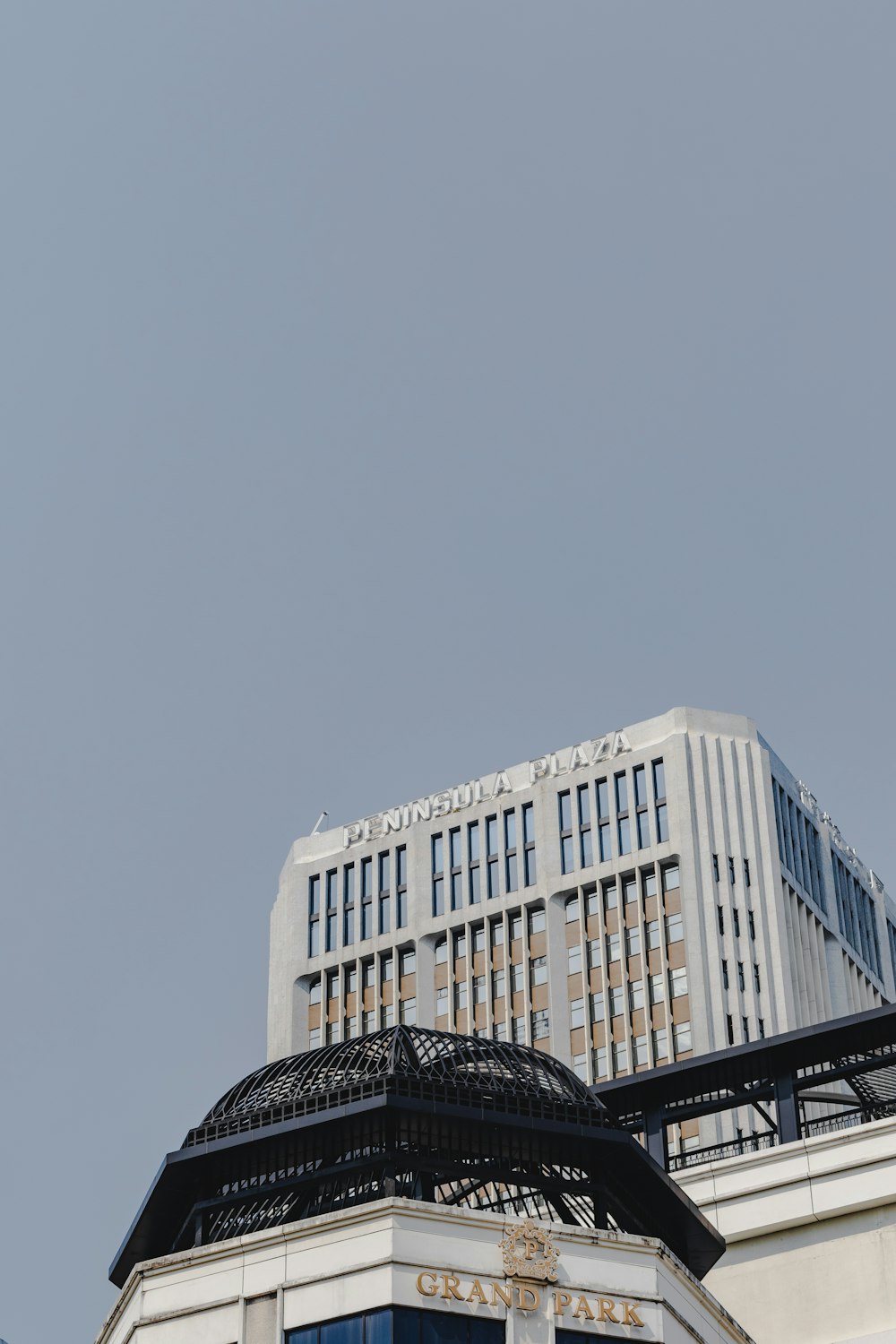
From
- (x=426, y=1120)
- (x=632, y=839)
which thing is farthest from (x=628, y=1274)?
(x=632, y=839)

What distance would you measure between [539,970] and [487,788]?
1357cm

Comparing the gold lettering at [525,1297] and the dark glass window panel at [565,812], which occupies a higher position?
the dark glass window panel at [565,812]

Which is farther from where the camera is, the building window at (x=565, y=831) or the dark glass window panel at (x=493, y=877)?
the dark glass window panel at (x=493, y=877)

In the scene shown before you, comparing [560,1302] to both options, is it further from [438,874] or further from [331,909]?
[331,909]

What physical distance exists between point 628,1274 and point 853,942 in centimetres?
9917

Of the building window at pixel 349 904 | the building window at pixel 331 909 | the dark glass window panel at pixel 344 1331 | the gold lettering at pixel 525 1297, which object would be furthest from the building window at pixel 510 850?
the dark glass window panel at pixel 344 1331

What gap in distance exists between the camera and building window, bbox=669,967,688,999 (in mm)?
117625

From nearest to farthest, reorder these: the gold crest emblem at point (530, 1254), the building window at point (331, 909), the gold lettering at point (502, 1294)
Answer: the gold lettering at point (502, 1294), the gold crest emblem at point (530, 1254), the building window at point (331, 909)

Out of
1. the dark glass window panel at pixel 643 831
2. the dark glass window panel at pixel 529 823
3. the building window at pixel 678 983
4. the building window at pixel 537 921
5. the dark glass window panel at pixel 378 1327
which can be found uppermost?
the dark glass window panel at pixel 529 823

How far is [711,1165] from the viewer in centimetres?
4897

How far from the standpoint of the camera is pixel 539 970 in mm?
123938

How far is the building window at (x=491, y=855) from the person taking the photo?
422 feet

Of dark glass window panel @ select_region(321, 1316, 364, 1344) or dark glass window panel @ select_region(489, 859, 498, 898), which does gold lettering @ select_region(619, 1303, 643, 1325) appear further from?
dark glass window panel @ select_region(489, 859, 498, 898)

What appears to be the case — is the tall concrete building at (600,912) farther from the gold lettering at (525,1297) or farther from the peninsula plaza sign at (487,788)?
the gold lettering at (525,1297)
